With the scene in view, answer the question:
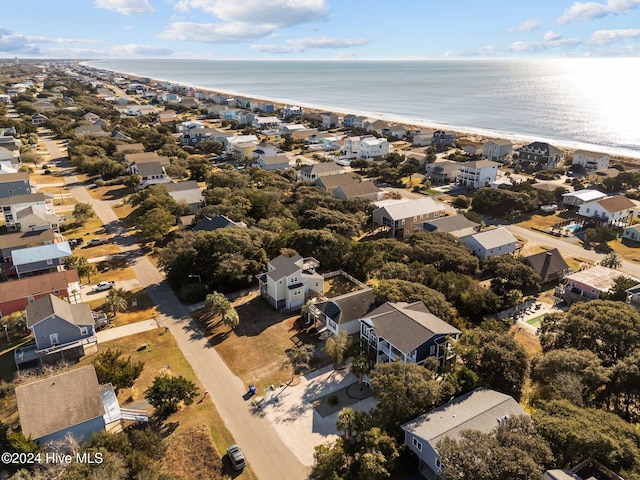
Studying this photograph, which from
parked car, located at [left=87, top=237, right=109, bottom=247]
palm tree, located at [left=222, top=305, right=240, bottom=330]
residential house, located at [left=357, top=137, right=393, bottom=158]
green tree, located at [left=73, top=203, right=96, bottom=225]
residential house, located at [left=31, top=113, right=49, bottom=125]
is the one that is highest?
residential house, located at [left=31, top=113, right=49, bottom=125]

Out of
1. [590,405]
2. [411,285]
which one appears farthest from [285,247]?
[590,405]

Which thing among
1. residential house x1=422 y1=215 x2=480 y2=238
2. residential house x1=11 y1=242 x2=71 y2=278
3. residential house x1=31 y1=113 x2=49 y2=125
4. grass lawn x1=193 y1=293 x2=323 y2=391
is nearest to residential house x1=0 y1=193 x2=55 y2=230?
residential house x1=11 y1=242 x2=71 y2=278

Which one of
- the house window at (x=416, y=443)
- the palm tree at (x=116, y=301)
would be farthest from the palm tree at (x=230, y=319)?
the house window at (x=416, y=443)

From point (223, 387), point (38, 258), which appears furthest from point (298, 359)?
point (38, 258)

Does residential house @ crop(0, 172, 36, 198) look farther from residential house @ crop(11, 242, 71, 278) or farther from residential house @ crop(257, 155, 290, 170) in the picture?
residential house @ crop(257, 155, 290, 170)

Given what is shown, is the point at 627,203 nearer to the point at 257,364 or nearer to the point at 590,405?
the point at 590,405

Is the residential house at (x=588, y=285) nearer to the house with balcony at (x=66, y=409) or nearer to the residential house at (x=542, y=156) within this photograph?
the house with balcony at (x=66, y=409)
